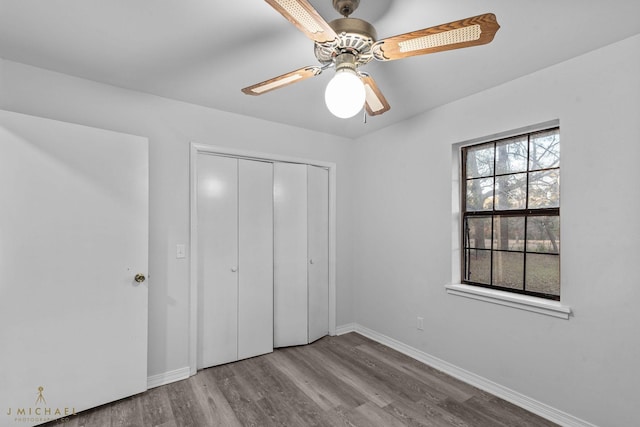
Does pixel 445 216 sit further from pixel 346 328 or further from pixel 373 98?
pixel 346 328

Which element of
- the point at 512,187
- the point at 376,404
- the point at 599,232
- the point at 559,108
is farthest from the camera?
the point at 512,187

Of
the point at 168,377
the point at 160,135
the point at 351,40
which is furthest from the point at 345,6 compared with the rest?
the point at 168,377

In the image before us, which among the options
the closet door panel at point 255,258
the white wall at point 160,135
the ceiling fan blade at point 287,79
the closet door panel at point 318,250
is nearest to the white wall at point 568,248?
the closet door panel at point 318,250

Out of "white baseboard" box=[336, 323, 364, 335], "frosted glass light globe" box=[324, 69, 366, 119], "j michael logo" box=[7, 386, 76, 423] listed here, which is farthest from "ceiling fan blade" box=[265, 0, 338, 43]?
"white baseboard" box=[336, 323, 364, 335]

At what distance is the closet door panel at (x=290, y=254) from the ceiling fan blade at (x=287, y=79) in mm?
1580

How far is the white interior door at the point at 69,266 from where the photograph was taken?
196 cm

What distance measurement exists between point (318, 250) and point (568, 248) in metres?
2.30

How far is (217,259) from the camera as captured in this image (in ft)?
9.75

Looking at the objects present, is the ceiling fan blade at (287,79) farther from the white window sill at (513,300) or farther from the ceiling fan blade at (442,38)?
the white window sill at (513,300)

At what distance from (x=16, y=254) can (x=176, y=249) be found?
1.01m

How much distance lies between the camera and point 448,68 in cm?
220

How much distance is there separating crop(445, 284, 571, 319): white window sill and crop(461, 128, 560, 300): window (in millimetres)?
89

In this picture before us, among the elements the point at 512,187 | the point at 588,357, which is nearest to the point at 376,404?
the point at 588,357

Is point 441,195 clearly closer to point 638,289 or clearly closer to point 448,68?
point 448,68
